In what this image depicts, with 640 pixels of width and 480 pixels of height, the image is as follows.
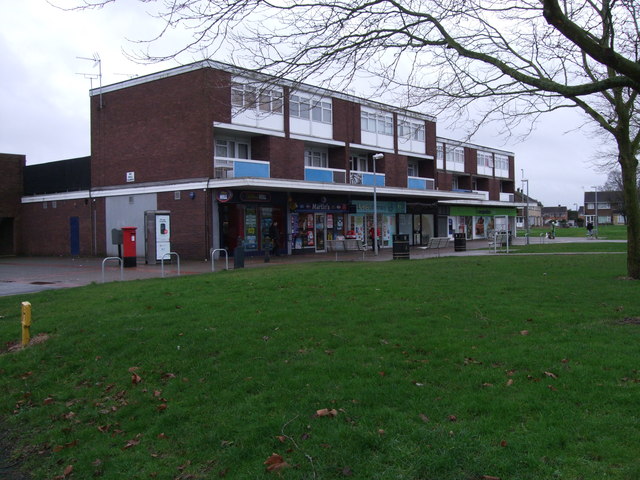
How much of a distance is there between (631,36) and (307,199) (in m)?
21.2

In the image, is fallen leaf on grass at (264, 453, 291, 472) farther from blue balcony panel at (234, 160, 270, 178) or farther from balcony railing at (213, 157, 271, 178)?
blue balcony panel at (234, 160, 270, 178)

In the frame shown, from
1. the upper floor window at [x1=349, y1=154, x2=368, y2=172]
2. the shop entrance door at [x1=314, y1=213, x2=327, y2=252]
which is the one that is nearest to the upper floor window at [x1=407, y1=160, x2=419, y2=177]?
the upper floor window at [x1=349, y1=154, x2=368, y2=172]

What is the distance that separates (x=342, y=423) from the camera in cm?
440

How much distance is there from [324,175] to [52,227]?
17155 mm

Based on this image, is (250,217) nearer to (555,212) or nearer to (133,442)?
(133,442)

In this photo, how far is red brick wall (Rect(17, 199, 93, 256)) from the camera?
30953mm

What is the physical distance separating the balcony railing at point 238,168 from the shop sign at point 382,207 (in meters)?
7.67

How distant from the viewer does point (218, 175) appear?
2581 centimetres

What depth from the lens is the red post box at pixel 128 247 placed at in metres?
21.5

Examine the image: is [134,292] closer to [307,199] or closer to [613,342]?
[613,342]

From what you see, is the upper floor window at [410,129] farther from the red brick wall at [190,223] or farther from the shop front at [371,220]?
the red brick wall at [190,223]

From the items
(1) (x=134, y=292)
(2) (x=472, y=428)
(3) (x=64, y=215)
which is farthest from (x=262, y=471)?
(3) (x=64, y=215)

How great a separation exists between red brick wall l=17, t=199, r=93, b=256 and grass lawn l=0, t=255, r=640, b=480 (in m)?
23.2

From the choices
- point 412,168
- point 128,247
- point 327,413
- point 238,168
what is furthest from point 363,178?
point 327,413
